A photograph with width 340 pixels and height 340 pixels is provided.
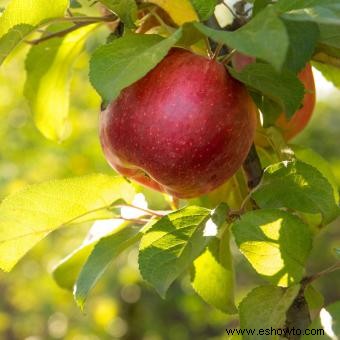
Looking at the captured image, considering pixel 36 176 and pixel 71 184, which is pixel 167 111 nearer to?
pixel 71 184

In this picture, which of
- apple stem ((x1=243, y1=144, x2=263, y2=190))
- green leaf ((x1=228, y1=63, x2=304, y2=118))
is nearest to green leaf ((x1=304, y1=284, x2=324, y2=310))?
apple stem ((x1=243, y1=144, x2=263, y2=190))

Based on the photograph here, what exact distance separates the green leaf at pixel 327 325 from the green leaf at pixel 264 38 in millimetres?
309

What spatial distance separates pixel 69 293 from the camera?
12.2ft

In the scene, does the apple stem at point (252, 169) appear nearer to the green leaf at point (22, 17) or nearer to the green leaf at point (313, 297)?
the green leaf at point (313, 297)

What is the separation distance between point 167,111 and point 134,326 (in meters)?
3.56

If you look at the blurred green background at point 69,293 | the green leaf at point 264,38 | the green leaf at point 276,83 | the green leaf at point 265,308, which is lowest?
the blurred green background at point 69,293

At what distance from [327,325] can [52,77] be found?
580mm

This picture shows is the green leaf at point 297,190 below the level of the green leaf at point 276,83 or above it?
below

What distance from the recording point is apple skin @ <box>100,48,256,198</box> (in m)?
0.76

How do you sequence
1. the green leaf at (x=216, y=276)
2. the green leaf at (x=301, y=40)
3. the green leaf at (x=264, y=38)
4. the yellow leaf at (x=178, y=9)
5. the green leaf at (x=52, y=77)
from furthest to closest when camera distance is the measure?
the green leaf at (x=52, y=77)
the green leaf at (x=216, y=276)
the yellow leaf at (x=178, y=9)
the green leaf at (x=301, y=40)
the green leaf at (x=264, y=38)

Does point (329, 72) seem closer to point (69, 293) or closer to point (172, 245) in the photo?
point (172, 245)

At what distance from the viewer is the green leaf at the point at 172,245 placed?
29.4 inches

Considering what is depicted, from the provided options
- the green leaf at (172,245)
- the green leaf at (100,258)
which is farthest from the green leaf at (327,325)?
the green leaf at (100,258)

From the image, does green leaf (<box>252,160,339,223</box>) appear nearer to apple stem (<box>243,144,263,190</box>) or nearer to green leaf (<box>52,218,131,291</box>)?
apple stem (<box>243,144,263,190</box>)
